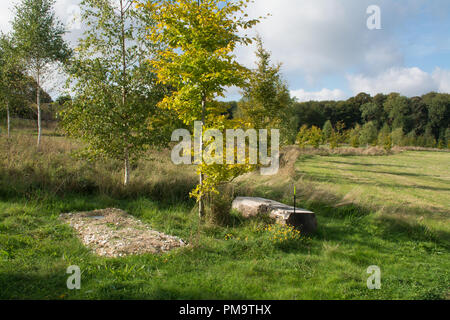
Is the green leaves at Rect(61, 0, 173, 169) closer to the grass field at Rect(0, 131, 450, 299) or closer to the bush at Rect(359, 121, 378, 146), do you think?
the grass field at Rect(0, 131, 450, 299)

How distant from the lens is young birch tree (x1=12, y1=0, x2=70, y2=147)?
15.4 meters

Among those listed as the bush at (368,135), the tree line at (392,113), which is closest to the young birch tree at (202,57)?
the bush at (368,135)

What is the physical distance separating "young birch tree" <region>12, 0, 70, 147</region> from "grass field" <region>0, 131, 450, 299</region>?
319 inches

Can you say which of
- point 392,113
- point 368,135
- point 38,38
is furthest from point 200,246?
point 392,113

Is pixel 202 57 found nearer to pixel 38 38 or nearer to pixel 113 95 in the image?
pixel 113 95

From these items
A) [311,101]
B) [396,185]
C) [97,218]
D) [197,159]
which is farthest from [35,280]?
[311,101]

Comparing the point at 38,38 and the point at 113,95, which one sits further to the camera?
the point at 38,38

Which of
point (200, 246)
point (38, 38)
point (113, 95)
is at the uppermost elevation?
point (38, 38)

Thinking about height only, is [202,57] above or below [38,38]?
below

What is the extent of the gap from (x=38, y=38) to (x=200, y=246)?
55.0 feet

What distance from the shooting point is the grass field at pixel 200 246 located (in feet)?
12.7

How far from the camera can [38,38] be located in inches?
617

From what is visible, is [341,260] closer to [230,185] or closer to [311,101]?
[230,185]
